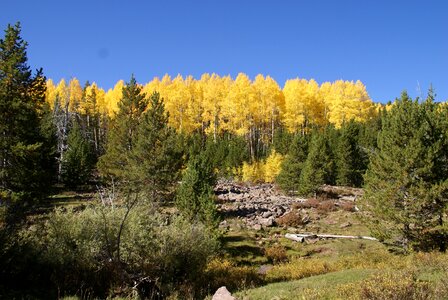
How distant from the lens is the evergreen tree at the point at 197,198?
75.6 feet

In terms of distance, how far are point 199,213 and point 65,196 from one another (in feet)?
67.2

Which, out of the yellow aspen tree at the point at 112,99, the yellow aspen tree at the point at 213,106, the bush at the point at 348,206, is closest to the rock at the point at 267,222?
the bush at the point at 348,206

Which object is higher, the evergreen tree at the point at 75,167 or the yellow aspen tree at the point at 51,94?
the yellow aspen tree at the point at 51,94

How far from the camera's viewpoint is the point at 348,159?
4603cm

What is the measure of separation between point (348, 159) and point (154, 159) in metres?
28.0

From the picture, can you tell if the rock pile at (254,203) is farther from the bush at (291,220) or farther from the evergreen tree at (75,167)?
the evergreen tree at (75,167)

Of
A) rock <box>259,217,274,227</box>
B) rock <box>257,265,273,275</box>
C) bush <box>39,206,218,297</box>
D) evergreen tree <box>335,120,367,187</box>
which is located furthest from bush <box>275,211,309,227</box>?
evergreen tree <box>335,120,367,187</box>

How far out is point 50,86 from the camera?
83000 millimetres

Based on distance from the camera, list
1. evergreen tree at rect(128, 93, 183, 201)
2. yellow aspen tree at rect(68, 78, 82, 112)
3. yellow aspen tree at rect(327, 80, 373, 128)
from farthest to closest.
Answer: yellow aspen tree at rect(68, 78, 82, 112)
yellow aspen tree at rect(327, 80, 373, 128)
evergreen tree at rect(128, 93, 183, 201)

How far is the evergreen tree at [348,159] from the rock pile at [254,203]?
9375 millimetres

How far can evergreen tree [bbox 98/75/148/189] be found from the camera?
109ft

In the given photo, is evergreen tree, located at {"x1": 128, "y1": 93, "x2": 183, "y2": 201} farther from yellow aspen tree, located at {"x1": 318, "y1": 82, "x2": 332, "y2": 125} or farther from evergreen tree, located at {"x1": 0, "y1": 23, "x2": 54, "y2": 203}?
yellow aspen tree, located at {"x1": 318, "y1": 82, "x2": 332, "y2": 125}

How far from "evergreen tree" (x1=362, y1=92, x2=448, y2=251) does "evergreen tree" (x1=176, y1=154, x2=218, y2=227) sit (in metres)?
9.51

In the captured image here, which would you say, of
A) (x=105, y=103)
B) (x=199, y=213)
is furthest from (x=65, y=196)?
(x=105, y=103)
